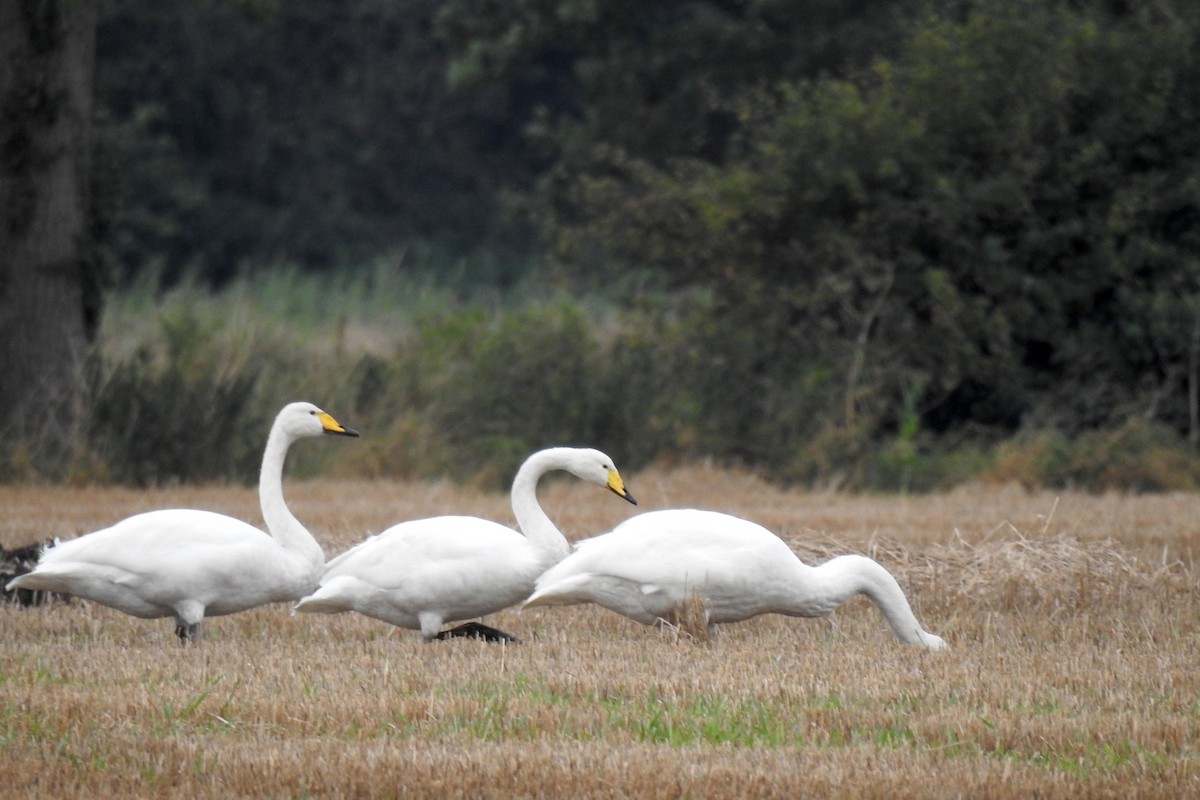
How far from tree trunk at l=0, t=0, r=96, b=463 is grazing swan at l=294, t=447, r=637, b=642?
24.4 ft

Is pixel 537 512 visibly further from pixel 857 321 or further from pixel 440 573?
pixel 857 321

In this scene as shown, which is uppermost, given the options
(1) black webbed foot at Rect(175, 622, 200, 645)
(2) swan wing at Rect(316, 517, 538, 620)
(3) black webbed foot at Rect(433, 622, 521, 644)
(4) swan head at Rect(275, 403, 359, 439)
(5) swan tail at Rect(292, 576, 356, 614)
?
(4) swan head at Rect(275, 403, 359, 439)

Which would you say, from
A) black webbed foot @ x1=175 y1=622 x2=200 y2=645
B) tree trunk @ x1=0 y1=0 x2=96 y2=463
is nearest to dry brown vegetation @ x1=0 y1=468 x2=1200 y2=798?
black webbed foot @ x1=175 y1=622 x2=200 y2=645

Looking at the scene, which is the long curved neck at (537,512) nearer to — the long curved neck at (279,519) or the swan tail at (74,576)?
the long curved neck at (279,519)

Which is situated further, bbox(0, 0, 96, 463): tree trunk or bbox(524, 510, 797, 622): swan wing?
bbox(0, 0, 96, 463): tree trunk

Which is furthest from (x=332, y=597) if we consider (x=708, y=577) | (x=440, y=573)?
(x=708, y=577)

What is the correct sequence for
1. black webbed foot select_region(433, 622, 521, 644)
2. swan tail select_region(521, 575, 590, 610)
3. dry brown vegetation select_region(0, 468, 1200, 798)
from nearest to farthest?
dry brown vegetation select_region(0, 468, 1200, 798) → swan tail select_region(521, 575, 590, 610) → black webbed foot select_region(433, 622, 521, 644)

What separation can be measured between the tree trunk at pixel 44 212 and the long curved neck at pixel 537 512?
293 inches

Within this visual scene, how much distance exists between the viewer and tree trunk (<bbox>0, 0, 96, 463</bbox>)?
532 inches

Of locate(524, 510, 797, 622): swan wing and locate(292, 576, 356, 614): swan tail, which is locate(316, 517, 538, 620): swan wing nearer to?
locate(292, 576, 356, 614): swan tail

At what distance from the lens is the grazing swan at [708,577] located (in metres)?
6.31

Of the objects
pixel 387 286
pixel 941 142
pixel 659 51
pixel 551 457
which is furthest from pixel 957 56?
pixel 659 51

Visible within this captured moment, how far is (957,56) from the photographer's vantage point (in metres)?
16.0

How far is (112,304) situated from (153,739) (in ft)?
44.7
